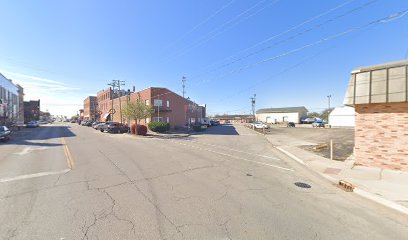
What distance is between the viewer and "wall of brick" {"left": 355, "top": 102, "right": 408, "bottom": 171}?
7918 mm

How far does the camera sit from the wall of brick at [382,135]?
26.0 feet

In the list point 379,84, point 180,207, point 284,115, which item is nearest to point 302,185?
point 180,207

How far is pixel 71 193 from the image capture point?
5.53 meters

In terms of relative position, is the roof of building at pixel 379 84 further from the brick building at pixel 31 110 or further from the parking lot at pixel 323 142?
the brick building at pixel 31 110

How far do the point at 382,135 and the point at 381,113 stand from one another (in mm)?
944


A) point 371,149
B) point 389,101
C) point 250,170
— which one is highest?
point 389,101

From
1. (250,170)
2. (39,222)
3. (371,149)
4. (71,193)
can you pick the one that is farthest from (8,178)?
(371,149)

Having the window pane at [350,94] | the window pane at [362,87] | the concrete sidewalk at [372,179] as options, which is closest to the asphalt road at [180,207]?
the concrete sidewalk at [372,179]

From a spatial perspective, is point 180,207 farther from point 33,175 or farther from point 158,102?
point 158,102

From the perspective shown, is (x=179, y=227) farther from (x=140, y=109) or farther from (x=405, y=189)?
(x=140, y=109)

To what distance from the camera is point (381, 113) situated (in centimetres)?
842

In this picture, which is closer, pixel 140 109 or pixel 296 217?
pixel 296 217

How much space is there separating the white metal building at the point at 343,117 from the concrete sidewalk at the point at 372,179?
2001 inches

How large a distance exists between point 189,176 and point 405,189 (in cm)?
680
